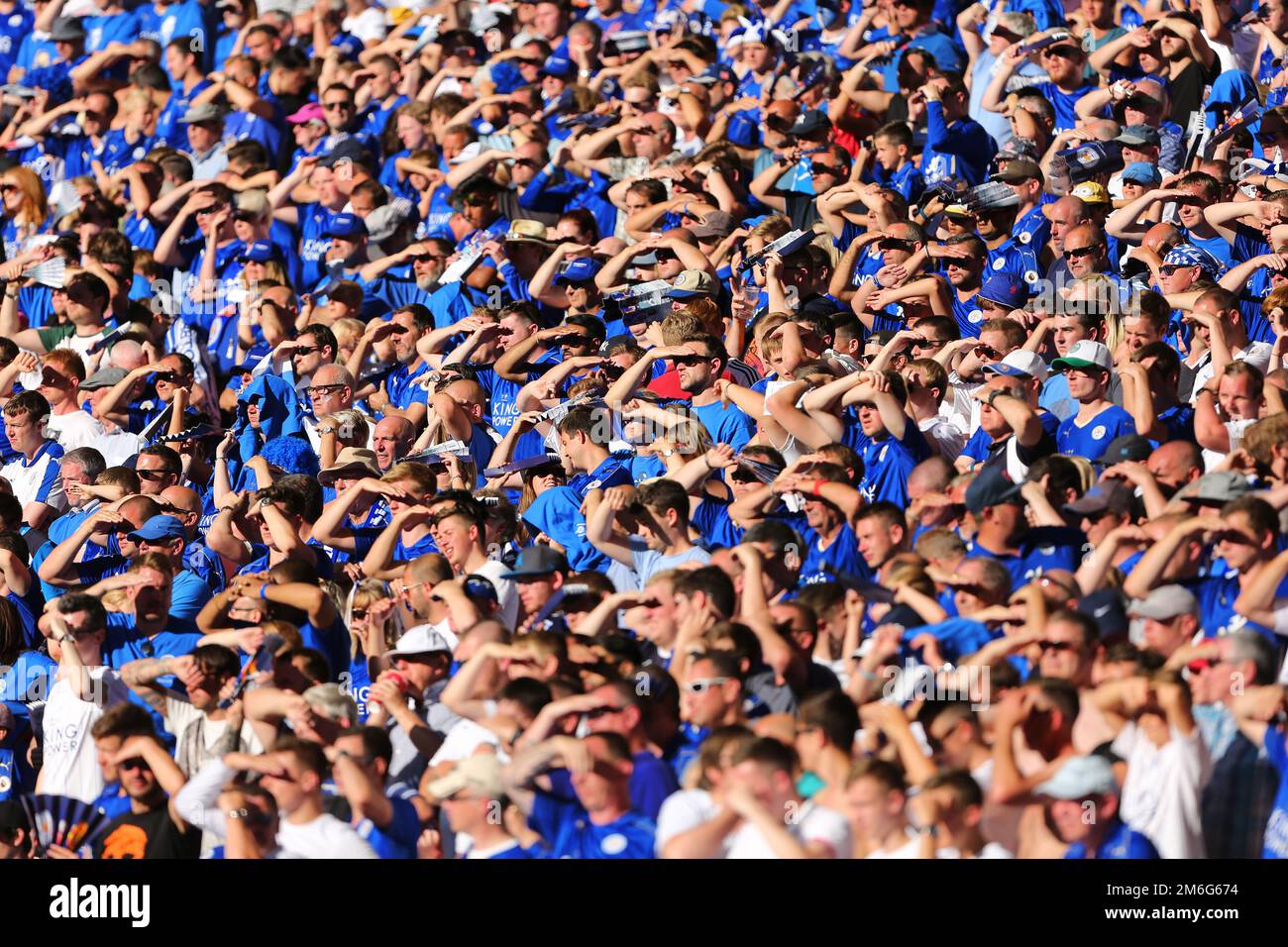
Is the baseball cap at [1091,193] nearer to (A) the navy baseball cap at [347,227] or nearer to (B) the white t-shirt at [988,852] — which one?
(A) the navy baseball cap at [347,227]

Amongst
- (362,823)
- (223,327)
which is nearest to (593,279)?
(223,327)

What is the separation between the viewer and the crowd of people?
7.71 meters

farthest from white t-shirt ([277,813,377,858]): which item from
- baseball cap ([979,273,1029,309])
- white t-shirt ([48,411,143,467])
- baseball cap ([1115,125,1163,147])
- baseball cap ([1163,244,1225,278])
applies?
baseball cap ([1115,125,1163,147])

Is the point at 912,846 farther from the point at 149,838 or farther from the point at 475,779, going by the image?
the point at 149,838

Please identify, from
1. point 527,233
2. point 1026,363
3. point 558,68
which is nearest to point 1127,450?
point 1026,363

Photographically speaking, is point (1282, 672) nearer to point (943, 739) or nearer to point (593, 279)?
point (943, 739)

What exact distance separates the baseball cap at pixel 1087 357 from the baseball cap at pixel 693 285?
2123mm

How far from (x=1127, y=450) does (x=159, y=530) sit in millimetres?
4360

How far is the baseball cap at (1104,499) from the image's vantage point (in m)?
8.72

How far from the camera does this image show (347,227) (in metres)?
13.4

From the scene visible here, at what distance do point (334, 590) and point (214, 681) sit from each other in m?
1.19

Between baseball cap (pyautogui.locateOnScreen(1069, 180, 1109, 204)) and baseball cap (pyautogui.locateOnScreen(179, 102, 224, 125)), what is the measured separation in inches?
247

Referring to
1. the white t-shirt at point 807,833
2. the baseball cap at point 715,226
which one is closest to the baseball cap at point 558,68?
the baseball cap at point 715,226

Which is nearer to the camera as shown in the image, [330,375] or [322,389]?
[322,389]
